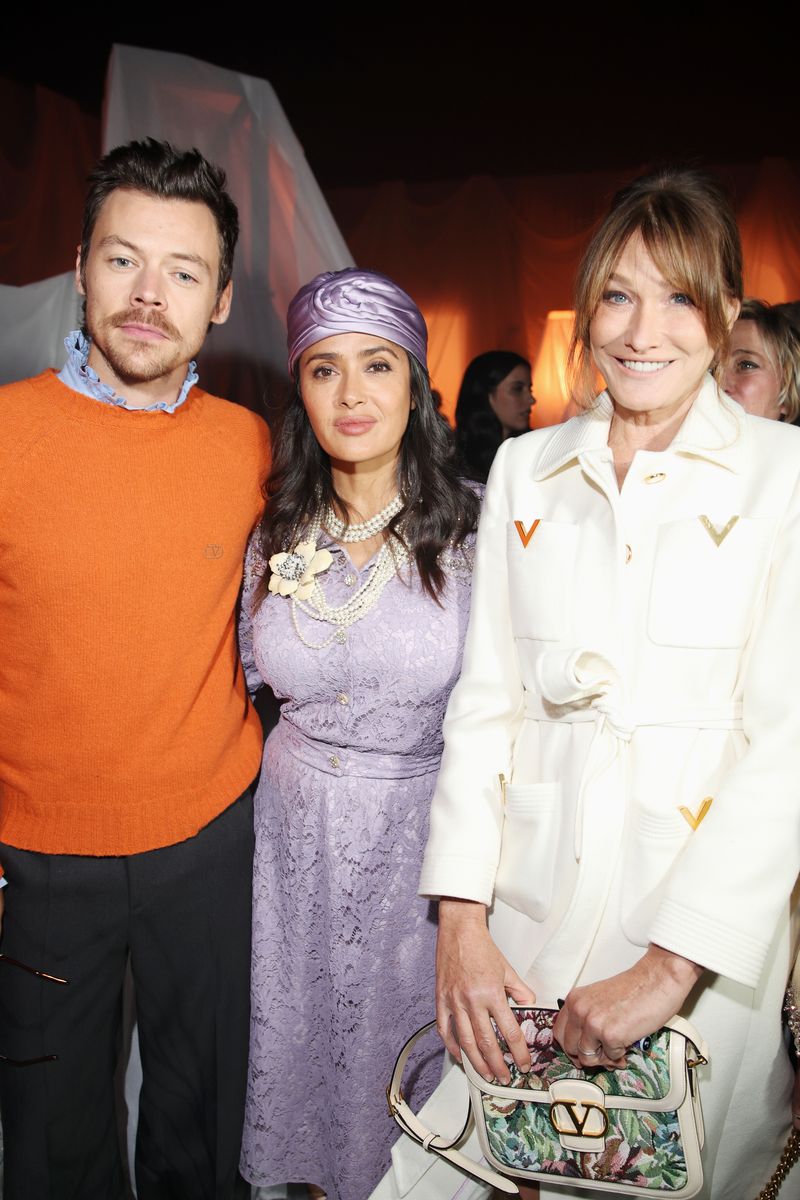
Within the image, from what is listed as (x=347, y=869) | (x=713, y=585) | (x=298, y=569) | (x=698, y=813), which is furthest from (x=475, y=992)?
(x=298, y=569)

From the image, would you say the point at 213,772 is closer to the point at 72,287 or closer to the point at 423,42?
the point at 72,287

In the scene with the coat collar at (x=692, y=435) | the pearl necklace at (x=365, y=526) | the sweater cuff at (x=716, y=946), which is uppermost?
the coat collar at (x=692, y=435)

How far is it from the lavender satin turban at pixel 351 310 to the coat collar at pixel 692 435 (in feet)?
1.87

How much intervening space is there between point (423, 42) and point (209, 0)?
A: 1421 mm

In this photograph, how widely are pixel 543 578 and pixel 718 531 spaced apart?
264 millimetres

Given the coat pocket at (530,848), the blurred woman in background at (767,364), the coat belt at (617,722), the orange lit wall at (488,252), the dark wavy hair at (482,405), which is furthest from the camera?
the orange lit wall at (488,252)

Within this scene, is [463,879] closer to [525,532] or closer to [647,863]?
[647,863]

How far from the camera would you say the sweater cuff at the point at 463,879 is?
58.4 inches

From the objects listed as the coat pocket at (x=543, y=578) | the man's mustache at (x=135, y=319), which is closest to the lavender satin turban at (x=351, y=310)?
the man's mustache at (x=135, y=319)

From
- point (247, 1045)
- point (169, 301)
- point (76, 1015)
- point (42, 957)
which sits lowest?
point (247, 1045)

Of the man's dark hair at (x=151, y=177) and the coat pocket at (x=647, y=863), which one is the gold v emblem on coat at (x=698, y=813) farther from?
the man's dark hair at (x=151, y=177)

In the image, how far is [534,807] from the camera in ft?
4.85

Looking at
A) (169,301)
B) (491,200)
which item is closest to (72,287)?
(169,301)

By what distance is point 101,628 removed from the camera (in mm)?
1730
